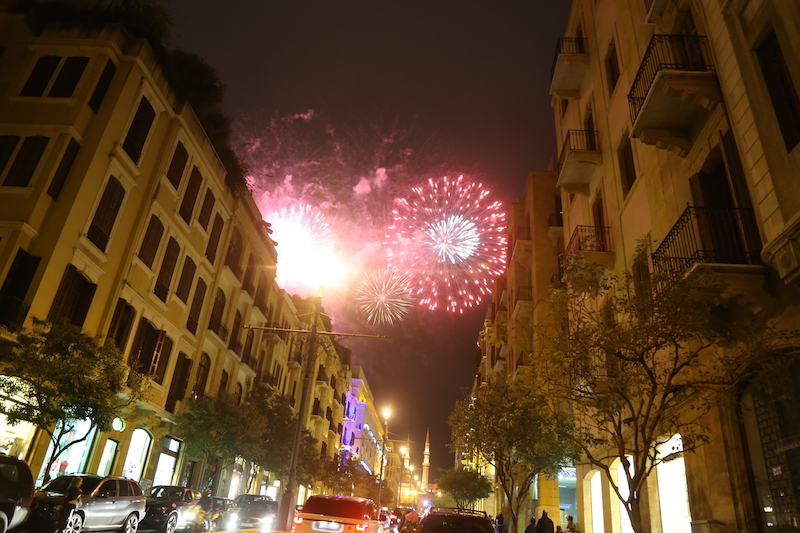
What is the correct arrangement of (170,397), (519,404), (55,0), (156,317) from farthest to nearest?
(170,397) → (156,317) → (55,0) → (519,404)

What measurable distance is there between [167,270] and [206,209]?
483 cm

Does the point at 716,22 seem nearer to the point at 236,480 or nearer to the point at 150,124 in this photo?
the point at 150,124

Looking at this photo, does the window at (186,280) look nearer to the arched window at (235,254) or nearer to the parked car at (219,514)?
the arched window at (235,254)

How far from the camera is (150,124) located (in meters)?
22.8

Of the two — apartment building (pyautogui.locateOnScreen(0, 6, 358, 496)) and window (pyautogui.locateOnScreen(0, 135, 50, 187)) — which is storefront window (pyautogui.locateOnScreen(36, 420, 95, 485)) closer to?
apartment building (pyautogui.locateOnScreen(0, 6, 358, 496))

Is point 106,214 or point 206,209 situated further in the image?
point 206,209

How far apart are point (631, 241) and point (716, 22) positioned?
6.75 m

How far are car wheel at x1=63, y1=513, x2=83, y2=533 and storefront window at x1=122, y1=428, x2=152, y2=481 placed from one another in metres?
10.2

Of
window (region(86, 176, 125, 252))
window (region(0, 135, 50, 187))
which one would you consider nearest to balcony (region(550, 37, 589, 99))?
window (region(86, 176, 125, 252))

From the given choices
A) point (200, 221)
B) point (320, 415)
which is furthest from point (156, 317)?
point (320, 415)

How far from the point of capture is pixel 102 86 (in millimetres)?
20453

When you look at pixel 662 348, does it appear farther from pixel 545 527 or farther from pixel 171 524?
pixel 171 524

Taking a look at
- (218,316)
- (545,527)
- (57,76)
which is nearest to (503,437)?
(545,527)

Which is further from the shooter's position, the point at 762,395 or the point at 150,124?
the point at 150,124
